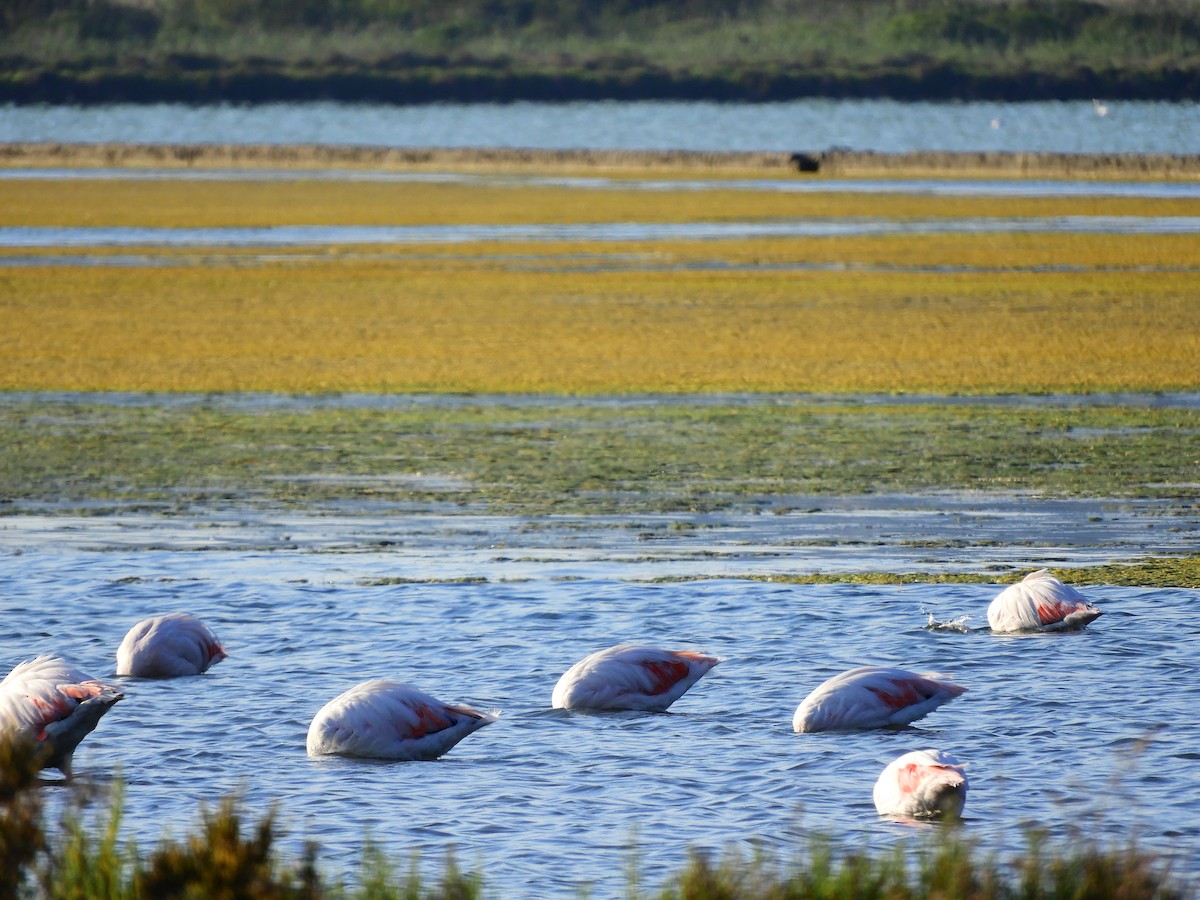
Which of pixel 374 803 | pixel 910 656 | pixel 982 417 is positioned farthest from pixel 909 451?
pixel 374 803

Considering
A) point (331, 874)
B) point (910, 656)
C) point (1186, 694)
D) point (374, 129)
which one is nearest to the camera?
point (331, 874)

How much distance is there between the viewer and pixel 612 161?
80500mm

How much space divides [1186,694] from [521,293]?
2182cm

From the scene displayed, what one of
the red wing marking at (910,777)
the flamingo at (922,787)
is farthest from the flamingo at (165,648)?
the red wing marking at (910,777)

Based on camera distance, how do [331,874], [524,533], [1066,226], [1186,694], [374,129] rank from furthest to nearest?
[374,129], [1066,226], [524,533], [1186,694], [331,874]

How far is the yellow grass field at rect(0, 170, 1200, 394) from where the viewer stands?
2286cm

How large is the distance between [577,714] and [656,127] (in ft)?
412

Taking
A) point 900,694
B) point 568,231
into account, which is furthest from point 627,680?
point 568,231

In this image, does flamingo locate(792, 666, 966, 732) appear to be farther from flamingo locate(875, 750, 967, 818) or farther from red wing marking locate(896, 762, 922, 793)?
red wing marking locate(896, 762, 922, 793)

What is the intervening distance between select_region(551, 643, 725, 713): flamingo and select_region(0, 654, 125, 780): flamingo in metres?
2.32

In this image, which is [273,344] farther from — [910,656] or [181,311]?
[910,656]

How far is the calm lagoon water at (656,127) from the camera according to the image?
103 m

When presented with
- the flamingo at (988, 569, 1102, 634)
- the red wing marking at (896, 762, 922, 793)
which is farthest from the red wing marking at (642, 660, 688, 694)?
the flamingo at (988, 569, 1102, 634)

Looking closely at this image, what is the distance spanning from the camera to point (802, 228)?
43.6 m
